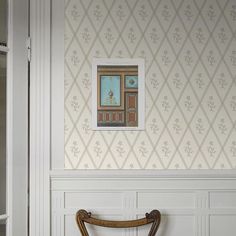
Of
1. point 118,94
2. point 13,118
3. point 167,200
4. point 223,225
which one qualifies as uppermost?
point 118,94

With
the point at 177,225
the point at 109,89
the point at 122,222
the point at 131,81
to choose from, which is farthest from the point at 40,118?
the point at 177,225

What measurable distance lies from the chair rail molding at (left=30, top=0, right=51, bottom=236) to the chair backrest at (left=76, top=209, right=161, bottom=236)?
0.73 ft

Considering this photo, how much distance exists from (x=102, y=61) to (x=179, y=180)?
87 cm

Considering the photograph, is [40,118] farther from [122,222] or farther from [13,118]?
[122,222]

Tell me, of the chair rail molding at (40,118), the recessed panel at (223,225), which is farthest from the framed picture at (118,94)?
the recessed panel at (223,225)

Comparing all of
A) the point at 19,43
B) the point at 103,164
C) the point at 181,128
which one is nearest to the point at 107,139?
the point at 103,164

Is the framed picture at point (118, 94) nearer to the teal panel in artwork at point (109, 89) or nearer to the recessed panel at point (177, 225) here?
the teal panel in artwork at point (109, 89)

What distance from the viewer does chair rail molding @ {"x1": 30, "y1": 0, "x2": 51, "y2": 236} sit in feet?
6.64

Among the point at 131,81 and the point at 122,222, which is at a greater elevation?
the point at 131,81

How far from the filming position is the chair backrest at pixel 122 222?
6.39 feet

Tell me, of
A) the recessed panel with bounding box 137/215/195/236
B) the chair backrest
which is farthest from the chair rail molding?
the recessed panel with bounding box 137/215/195/236

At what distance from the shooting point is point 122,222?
1.97 m

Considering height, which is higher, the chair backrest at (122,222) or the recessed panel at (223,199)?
the recessed panel at (223,199)

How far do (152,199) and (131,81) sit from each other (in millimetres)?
736
